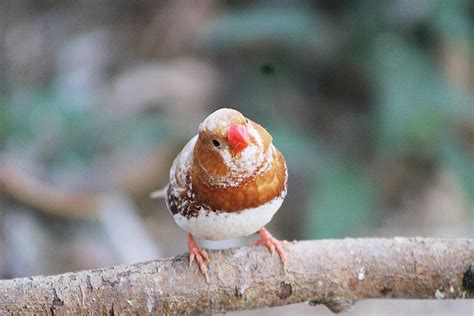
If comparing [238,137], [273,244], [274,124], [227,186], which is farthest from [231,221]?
[274,124]

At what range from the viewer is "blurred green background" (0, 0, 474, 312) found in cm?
439

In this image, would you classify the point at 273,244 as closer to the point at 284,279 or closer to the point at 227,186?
the point at 284,279

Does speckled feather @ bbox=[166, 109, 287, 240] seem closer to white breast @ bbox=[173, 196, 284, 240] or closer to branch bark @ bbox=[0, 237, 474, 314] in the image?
white breast @ bbox=[173, 196, 284, 240]

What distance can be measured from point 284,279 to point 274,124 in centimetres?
249

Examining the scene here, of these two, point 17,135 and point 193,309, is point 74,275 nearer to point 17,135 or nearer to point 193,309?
point 193,309

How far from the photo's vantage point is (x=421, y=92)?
4461 millimetres

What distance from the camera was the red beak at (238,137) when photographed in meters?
1.87

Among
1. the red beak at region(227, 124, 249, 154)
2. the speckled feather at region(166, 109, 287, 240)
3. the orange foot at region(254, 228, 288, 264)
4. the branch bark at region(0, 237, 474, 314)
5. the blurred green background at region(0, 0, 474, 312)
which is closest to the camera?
the red beak at region(227, 124, 249, 154)

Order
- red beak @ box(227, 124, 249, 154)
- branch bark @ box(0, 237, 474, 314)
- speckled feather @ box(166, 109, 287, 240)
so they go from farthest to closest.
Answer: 1. branch bark @ box(0, 237, 474, 314)
2. speckled feather @ box(166, 109, 287, 240)
3. red beak @ box(227, 124, 249, 154)

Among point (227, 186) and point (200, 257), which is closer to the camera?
point (227, 186)

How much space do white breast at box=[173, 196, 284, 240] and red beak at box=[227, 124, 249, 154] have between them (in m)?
0.27

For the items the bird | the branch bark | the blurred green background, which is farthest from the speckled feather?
the blurred green background

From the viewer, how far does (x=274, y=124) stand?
468 centimetres

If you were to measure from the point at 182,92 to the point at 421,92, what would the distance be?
182 cm
